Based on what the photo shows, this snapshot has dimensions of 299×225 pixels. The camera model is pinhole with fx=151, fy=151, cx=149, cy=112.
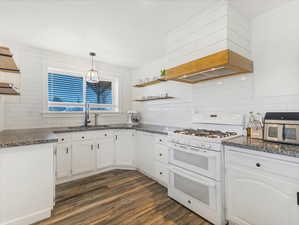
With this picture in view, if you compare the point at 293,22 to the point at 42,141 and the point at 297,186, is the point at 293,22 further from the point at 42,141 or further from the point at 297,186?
the point at 42,141

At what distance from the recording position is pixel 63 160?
2613mm

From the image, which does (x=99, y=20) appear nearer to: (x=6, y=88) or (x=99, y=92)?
(x=6, y=88)

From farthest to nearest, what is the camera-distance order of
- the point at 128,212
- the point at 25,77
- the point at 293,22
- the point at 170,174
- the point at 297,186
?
the point at 25,77
the point at 170,174
the point at 128,212
the point at 293,22
the point at 297,186

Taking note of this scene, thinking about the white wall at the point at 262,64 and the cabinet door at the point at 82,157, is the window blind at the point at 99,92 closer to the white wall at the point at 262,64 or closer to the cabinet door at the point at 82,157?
the cabinet door at the point at 82,157

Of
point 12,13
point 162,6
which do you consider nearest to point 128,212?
point 162,6

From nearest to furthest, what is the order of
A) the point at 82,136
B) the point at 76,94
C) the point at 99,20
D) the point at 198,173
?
the point at 198,173
the point at 99,20
the point at 82,136
the point at 76,94

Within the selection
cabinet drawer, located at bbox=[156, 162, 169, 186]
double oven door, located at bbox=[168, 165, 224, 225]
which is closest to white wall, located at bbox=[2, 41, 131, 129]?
cabinet drawer, located at bbox=[156, 162, 169, 186]

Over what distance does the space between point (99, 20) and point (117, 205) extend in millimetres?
2445

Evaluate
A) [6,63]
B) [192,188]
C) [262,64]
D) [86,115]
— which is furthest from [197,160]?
[86,115]

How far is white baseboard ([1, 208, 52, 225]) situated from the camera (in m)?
1.56

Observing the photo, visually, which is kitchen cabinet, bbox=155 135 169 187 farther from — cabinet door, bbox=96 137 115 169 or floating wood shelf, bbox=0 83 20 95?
floating wood shelf, bbox=0 83 20 95

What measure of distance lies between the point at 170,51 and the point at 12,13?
2087 mm

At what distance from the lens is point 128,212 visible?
185 cm

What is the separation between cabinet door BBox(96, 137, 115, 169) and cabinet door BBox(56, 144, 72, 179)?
1.72 feet
